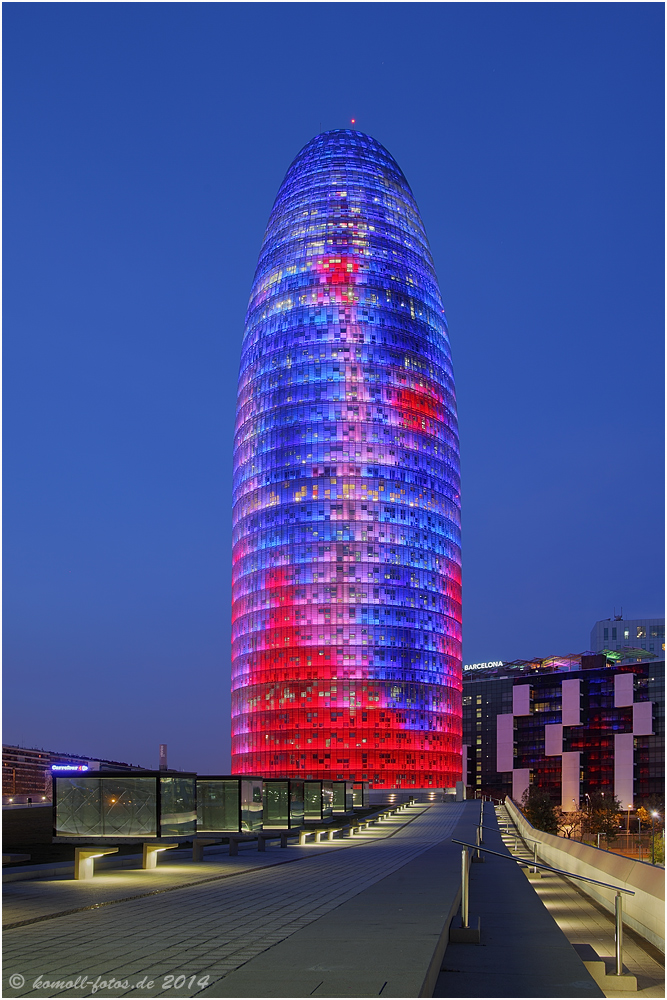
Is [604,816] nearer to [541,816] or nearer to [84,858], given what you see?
[541,816]

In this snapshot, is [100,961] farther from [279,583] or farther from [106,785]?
[279,583]

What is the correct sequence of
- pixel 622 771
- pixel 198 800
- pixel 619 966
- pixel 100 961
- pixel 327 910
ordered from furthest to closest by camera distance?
pixel 622 771, pixel 198 800, pixel 327 910, pixel 619 966, pixel 100 961

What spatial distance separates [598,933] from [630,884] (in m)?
1.25

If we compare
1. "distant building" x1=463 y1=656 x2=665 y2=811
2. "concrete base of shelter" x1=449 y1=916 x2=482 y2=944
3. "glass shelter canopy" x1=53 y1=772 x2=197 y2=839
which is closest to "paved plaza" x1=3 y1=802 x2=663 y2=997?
"concrete base of shelter" x1=449 y1=916 x2=482 y2=944

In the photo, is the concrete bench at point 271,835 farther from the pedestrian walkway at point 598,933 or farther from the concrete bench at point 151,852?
the pedestrian walkway at point 598,933

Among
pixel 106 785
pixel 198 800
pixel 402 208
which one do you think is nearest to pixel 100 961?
pixel 106 785

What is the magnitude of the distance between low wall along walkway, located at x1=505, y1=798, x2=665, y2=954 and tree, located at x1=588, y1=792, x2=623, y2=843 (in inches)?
3849

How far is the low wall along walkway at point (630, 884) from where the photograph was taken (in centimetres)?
1903

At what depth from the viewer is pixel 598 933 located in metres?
21.6

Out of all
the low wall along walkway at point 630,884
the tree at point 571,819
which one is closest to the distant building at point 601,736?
the tree at point 571,819

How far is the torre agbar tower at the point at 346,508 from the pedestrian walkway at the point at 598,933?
117 metres

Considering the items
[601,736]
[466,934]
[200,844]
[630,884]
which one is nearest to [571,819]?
[601,736]

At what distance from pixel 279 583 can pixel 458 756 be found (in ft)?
135

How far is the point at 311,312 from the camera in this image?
158 meters
